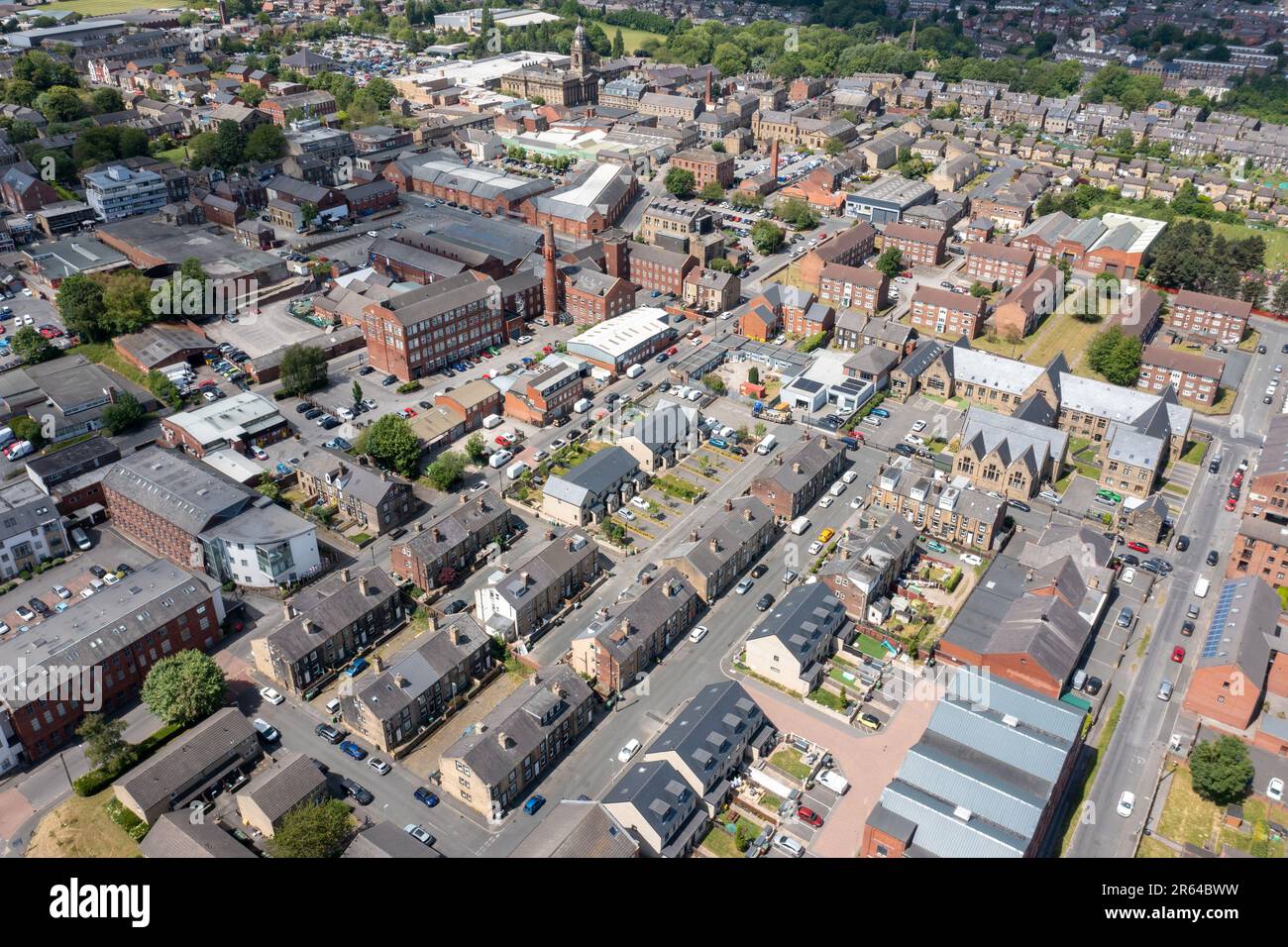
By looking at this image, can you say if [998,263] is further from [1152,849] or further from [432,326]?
[1152,849]

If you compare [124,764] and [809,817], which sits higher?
[124,764]

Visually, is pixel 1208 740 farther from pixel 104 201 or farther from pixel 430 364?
pixel 104 201

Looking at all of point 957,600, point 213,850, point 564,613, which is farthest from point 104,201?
point 957,600

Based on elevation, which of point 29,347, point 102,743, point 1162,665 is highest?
point 29,347

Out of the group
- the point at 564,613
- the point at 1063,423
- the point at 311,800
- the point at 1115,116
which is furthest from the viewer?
the point at 1115,116

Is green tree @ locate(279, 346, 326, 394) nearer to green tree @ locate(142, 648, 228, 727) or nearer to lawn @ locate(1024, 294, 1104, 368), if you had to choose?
green tree @ locate(142, 648, 228, 727)

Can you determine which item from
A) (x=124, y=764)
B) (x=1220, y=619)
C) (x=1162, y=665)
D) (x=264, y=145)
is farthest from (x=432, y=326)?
(x=264, y=145)
